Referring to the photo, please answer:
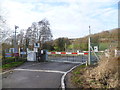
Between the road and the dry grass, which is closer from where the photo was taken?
the dry grass

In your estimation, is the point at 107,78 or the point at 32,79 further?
the point at 32,79

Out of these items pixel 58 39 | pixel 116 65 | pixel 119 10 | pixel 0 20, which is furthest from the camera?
pixel 58 39

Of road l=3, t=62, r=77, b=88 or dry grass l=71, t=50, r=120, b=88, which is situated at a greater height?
dry grass l=71, t=50, r=120, b=88

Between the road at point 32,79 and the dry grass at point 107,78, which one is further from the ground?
the dry grass at point 107,78

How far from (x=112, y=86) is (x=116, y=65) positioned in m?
1.54

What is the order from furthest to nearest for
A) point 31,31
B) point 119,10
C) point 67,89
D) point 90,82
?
1. point 31,31
2. point 119,10
3. point 90,82
4. point 67,89

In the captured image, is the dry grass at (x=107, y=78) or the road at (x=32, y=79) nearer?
the dry grass at (x=107, y=78)

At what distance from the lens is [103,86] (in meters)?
5.84

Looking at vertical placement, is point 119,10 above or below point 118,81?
above

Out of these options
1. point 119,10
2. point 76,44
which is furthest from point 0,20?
point 76,44

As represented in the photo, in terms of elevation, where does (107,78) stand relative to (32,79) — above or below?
above

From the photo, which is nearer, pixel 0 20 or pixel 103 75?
pixel 103 75

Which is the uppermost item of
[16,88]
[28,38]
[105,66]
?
[28,38]

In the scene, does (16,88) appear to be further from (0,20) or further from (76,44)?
(76,44)
